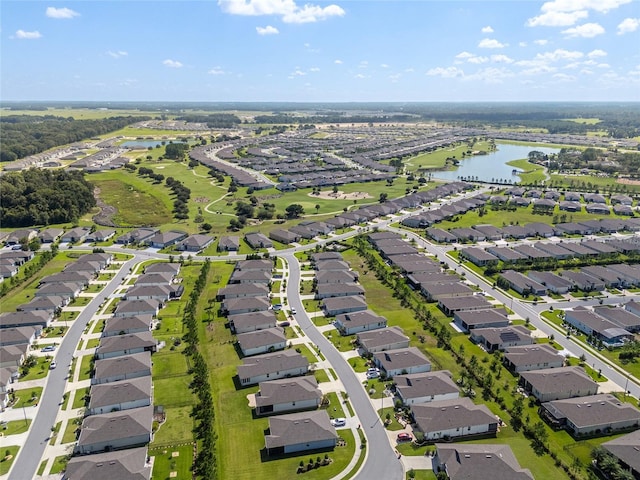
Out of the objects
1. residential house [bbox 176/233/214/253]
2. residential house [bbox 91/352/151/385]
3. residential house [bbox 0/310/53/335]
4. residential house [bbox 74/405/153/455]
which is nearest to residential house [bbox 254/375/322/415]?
residential house [bbox 74/405/153/455]

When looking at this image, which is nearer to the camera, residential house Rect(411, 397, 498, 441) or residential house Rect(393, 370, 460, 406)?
residential house Rect(411, 397, 498, 441)

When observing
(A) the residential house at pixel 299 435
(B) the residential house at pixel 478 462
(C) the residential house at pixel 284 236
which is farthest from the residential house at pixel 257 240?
(B) the residential house at pixel 478 462

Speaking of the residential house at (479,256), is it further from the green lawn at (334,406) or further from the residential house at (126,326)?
the residential house at (126,326)

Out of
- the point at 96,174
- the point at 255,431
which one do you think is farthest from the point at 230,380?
the point at 96,174

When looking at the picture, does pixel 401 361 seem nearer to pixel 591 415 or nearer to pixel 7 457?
pixel 591 415

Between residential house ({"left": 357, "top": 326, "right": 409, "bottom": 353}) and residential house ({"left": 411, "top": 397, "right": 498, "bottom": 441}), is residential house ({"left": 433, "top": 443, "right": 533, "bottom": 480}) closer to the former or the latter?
residential house ({"left": 411, "top": 397, "right": 498, "bottom": 441})

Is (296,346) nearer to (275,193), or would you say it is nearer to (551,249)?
(551,249)
